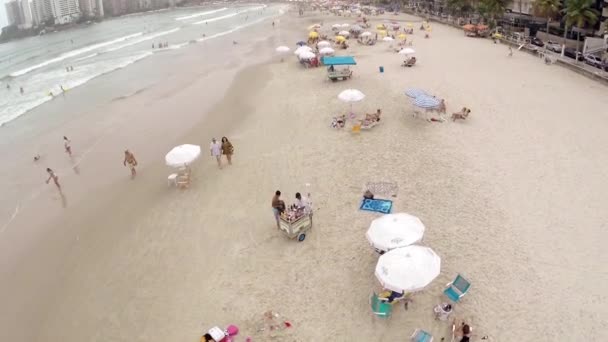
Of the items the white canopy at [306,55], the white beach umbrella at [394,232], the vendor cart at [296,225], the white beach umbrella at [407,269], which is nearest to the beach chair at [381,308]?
the white beach umbrella at [407,269]

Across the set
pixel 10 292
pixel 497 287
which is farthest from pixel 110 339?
pixel 497 287

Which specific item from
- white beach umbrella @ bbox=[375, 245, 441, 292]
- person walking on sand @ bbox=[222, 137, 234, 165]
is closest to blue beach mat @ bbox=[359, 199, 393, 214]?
white beach umbrella @ bbox=[375, 245, 441, 292]

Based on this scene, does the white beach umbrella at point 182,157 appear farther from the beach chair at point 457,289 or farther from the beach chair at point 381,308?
the beach chair at point 457,289

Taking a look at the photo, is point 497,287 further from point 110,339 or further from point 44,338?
point 44,338

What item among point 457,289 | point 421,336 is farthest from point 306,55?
point 421,336

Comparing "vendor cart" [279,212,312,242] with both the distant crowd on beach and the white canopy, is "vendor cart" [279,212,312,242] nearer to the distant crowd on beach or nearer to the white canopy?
the distant crowd on beach

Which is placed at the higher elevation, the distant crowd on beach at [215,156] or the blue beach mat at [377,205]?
the distant crowd on beach at [215,156]
